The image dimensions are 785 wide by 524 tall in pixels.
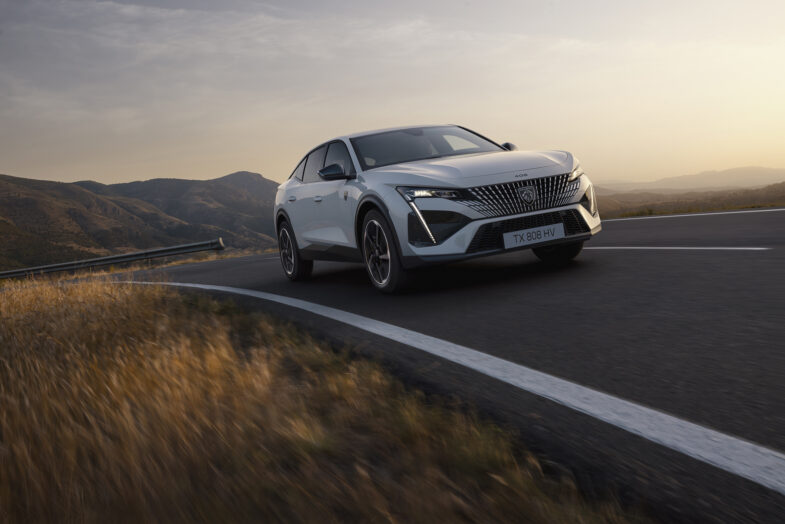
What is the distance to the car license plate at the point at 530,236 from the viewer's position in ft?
20.0

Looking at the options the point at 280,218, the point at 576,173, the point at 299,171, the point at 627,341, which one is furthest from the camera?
the point at 280,218

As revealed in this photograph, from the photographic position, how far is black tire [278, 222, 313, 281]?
29.2 feet

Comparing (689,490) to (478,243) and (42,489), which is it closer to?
(42,489)

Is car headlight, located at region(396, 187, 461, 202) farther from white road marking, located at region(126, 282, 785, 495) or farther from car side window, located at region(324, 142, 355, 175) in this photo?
white road marking, located at region(126, 282, 785, 495)

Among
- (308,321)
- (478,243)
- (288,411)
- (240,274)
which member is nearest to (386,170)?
(478,243)

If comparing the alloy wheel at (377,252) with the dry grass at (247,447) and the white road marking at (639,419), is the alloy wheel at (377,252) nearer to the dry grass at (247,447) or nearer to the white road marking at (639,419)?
the white road marking at (639,419)

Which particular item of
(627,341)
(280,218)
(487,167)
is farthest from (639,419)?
(280,218)

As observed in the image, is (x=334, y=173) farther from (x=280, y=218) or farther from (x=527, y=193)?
(x=280, y=218)

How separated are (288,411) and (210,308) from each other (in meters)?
4.09

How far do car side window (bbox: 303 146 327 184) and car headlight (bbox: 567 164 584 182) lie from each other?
9.67ft

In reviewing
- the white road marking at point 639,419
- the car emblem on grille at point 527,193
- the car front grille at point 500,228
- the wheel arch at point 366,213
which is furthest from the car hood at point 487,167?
the white road marking at point 639,419

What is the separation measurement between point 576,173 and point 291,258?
395 centimetres

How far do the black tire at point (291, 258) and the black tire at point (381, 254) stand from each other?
6.80 feet

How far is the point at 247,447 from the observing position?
2555mm
